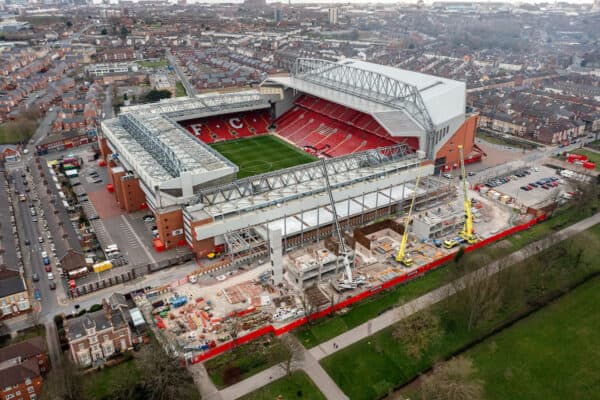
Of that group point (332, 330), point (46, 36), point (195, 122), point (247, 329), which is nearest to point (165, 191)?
point (247, 329)

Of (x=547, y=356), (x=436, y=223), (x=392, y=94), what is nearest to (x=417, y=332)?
(x=547, y=356)

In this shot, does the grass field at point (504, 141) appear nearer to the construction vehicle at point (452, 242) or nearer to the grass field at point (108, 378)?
the construction vehicle at point (452, 242)

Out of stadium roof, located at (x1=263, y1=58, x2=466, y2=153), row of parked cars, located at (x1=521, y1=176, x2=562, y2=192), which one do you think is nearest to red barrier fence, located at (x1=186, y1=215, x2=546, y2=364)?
row of parked cars, located at (x1=521, y1=176, x2=562, y2=192)

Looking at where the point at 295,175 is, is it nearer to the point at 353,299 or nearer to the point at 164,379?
the point at 353,299

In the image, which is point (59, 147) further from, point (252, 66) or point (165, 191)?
point (252, 66)

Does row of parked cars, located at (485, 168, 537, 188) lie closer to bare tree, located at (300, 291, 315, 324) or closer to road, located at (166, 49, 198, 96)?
bare tree, located at (300, 291, 315, 324)

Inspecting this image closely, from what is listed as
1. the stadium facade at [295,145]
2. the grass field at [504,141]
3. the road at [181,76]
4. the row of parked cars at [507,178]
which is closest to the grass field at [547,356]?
the stadium facade at [295,145]
